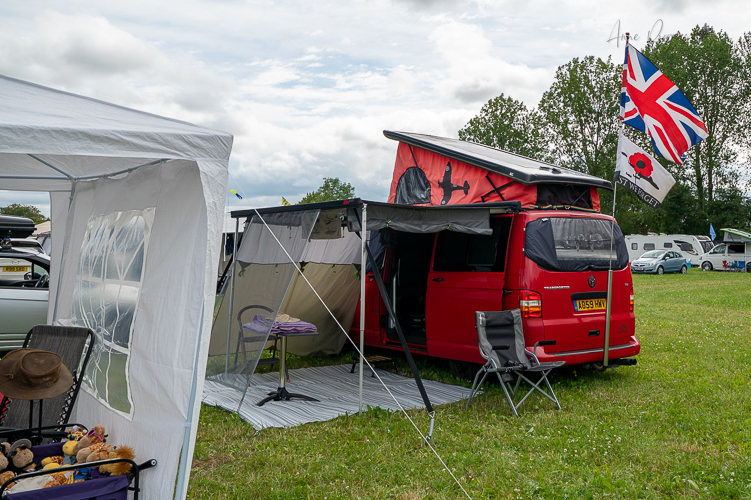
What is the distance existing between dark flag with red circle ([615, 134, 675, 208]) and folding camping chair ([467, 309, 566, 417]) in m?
2.29

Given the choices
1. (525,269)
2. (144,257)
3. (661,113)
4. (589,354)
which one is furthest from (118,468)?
(661,113)

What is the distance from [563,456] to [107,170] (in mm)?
4064

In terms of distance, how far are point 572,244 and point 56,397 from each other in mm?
4901

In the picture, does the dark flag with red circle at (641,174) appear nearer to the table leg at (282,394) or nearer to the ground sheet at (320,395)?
the ground sheet at (320,395)

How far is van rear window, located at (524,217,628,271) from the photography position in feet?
19.8

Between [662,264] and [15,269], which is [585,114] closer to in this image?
[662,264]

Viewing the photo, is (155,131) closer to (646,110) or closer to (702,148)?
(646,110)

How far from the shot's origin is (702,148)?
34312 mm

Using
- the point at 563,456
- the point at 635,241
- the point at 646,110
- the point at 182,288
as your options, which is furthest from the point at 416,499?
the point at 635,241

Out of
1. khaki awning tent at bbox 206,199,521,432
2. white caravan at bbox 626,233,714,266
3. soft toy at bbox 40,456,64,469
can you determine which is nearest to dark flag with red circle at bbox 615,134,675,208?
khaki awning tent at bbox 206,199,521,432

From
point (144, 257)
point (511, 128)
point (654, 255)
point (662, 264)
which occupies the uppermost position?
point (511, 128)

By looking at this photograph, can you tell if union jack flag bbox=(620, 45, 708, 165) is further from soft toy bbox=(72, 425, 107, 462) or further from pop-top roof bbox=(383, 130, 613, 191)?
soft toy bbox=(72, 425, 107, 462)

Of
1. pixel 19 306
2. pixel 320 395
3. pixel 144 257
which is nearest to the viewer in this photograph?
pixel 144 257

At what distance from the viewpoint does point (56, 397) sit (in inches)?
159
